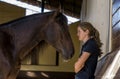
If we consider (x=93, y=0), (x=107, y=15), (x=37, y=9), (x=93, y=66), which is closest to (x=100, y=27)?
(x=107, y=15)

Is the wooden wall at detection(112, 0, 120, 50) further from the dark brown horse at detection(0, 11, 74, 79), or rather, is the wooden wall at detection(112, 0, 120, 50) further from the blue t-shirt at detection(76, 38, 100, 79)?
the dark brown horse at detection(0, 11, 74, 79)

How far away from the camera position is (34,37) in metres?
2.59

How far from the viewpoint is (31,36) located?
8.50 ft

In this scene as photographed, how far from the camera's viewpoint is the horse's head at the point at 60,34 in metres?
2.52

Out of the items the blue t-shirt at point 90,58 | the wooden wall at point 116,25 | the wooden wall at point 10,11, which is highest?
the wooden wall at point 116,25

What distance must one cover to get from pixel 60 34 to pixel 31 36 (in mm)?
261

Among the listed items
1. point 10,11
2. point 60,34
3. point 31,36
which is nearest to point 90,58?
point 60,34

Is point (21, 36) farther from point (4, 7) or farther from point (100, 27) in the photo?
point (4, 7)

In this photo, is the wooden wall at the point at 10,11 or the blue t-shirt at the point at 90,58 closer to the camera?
the blue t-shirt at the point at 90,58

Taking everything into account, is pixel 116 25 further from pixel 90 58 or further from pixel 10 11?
pixel 10 11

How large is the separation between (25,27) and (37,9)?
7.94 metres

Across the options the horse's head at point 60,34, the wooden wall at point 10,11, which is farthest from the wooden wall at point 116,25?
the wooden wall at point 10,11

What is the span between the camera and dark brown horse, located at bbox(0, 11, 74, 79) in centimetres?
244

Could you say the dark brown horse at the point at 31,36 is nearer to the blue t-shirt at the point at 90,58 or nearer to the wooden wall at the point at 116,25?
the blue t-shirt at the point at 90,58
